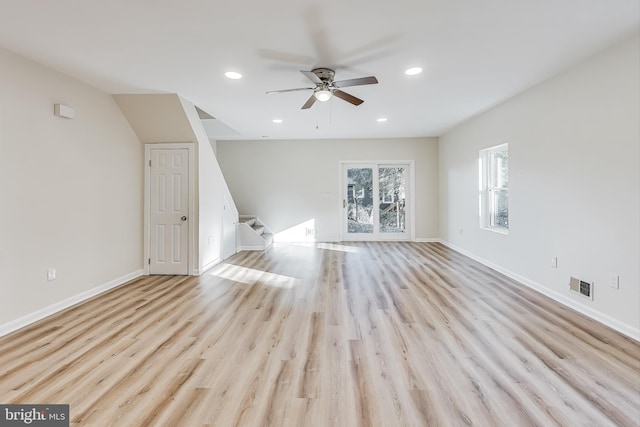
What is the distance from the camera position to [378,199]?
783 centimetres

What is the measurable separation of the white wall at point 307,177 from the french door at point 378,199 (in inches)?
9.6

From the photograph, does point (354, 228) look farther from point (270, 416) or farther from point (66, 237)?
point (270, 416)

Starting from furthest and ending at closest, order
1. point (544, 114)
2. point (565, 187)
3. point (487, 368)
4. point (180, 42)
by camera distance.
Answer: point (544, 114), point (565, 187), point (180, 42), point (487, 368)

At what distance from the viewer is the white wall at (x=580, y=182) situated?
2.63 m

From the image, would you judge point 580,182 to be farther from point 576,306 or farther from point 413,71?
point 413,71

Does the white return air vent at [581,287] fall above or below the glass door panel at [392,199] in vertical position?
below

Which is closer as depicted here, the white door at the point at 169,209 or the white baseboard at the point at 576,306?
the white baseboard at the point at 576,306

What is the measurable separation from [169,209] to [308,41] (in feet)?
10.9

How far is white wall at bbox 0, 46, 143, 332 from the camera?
2.80 m

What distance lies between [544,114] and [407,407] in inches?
146

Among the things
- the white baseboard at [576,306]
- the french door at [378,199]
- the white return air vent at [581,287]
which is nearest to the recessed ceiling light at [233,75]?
the white return air vent at [581,287]

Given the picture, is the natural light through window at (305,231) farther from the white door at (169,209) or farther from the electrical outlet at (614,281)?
the electrical outlet at (614,281)

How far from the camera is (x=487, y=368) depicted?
2.13 metres

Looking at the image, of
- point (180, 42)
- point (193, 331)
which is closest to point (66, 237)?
point (193, 331)
